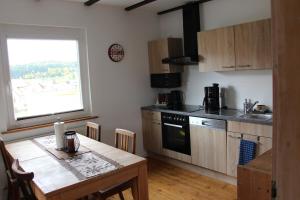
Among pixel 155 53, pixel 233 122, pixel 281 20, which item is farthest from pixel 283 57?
pixel 155 53

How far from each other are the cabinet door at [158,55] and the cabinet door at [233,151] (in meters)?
1.47

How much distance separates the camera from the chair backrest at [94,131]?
297cm

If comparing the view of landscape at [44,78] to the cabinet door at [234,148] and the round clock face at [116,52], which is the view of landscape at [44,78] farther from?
the cabinet door at [234,148]

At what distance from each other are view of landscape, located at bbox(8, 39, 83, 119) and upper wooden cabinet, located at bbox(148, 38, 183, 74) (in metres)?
1.25

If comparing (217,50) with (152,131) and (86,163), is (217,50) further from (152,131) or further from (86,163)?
(86,163)

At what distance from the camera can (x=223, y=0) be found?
347cm

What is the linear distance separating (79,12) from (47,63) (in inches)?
32.5

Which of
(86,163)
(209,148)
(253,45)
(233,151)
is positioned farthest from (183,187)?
(253,45)

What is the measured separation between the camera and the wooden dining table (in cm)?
174

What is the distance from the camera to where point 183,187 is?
10.5 feet

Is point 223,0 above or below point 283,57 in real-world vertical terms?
above

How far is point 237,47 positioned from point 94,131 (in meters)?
2.03

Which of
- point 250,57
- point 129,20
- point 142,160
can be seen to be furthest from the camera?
point 129,20

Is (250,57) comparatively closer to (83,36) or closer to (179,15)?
(179,15)
